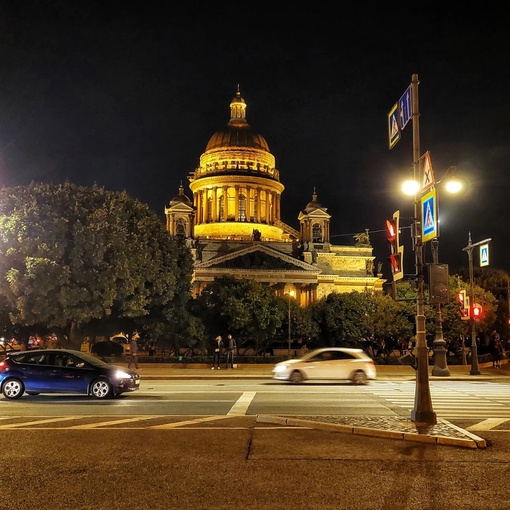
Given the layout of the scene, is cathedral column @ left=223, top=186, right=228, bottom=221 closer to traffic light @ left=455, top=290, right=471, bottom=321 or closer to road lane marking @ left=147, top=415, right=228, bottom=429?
traffic light @ left=455, top=290, right=471, bottom=321

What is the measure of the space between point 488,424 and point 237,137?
9702cm

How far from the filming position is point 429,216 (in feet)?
42.8

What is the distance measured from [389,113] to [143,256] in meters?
21.8

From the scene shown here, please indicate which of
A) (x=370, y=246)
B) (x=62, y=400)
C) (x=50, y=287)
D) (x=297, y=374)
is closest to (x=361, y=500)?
(x=62, y=400)

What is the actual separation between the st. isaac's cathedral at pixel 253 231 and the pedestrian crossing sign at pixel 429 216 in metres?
65.4

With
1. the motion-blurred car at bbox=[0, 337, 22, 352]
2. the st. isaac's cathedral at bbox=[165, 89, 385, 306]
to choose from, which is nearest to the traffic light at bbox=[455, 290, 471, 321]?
the motion-blurred car at bbox=[0, 337, 22, 352]

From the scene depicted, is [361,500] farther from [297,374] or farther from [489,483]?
[297,374]

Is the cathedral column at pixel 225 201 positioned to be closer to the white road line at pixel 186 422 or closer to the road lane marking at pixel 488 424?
the white road line at pixel 186 422

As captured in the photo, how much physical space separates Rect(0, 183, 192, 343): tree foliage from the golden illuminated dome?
2825 inches

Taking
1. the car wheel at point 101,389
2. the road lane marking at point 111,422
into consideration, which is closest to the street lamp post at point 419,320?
the road lane marking at point 111,422

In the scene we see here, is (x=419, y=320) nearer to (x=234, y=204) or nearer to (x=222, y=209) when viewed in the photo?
(x=234, y=204)

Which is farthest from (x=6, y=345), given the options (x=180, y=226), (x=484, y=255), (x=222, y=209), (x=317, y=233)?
(x=317, y=233)

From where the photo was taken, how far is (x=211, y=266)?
81812 millimetres

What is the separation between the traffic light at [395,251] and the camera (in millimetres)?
13531
